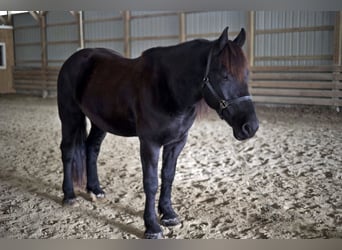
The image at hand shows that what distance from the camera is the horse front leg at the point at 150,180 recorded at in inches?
85.6

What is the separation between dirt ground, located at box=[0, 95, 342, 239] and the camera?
239cm

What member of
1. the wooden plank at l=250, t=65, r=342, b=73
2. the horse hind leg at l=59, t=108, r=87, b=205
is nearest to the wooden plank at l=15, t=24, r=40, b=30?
the horse hind leg at l=59, t=108, r=87, b=205

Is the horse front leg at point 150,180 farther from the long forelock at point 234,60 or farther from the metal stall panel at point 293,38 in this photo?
the metal stall panel at point 293,38

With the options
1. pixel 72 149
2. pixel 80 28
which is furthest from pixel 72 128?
pixel 80 28

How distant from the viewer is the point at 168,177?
248 centimetres

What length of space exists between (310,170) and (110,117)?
2.05 metres

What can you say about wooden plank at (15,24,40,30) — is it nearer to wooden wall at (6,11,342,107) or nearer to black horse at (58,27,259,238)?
wooden wall at (6,11,342,107)

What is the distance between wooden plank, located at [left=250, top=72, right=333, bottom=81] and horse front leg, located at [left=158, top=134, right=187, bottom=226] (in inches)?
65.2

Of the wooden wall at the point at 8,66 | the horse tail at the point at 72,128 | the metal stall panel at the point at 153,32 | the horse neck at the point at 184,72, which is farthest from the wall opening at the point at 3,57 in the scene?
the horse neck at the point at 184,72

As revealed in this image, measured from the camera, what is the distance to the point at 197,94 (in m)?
2.05

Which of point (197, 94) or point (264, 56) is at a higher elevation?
point (264, 56)

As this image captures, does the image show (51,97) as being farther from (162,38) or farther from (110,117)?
(110,117)

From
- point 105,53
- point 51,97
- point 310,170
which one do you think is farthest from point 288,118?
point 51,97

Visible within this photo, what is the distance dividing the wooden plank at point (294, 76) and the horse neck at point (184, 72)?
1.76 meters
